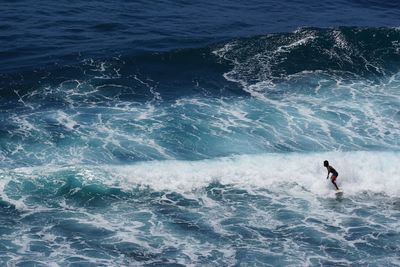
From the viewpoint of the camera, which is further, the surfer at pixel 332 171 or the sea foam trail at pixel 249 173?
the sea foam trail at pixel 249 173

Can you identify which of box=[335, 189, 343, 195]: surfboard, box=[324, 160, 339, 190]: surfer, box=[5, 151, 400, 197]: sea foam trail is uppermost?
box=[324, 160, 339, 190]: surfer

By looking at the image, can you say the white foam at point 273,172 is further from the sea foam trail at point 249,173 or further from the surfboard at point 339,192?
the surfboard at point 339,192

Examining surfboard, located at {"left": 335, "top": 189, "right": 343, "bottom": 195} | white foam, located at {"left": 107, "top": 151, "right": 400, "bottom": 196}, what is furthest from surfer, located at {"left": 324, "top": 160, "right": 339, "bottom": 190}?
white foam, located at {"left": 107, "top": 151, "right": 400, "bottom": 196}

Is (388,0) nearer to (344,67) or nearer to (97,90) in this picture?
(344,67)

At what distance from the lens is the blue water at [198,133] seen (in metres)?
27.6

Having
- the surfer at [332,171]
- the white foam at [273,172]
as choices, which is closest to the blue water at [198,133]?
the white foam at [273,172]

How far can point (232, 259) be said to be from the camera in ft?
86.1

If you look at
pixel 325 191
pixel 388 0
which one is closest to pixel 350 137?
pixel 325 191

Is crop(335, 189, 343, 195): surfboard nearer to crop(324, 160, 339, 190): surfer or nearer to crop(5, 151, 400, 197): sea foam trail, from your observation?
Result: crop(324, 160, 339, 190): surfer

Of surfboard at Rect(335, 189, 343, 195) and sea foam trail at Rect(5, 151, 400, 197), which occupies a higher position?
sea foam trail at Rect(5, 151, 400, 197)

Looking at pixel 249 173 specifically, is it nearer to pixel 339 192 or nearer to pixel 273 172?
pixel 273 172

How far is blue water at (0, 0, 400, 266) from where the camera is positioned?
27562mm

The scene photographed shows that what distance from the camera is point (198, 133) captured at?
1452 inches

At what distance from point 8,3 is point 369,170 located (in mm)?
31426
